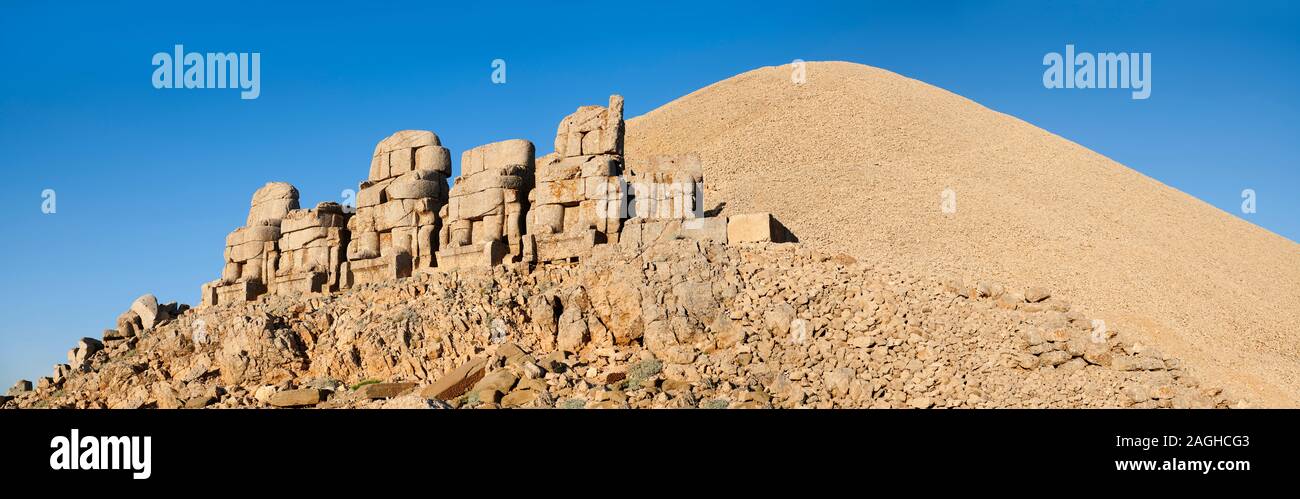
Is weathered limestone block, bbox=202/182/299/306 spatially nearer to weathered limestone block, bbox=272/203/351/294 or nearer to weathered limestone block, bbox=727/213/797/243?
weathered limestone block, bbox=272/203/351/294

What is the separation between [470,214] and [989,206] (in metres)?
17.6

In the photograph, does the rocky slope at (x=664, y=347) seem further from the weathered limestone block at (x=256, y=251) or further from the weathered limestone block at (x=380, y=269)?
the weathered limestone block at (x=256, y=251)

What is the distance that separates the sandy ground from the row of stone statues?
161cm

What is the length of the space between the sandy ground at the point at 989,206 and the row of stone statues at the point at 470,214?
63.5 inches

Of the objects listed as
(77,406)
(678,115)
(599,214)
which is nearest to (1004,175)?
(678,115)

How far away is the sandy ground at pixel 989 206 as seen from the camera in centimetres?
2625

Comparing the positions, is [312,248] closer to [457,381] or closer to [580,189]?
[580,189]

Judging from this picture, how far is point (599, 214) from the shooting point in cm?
1942

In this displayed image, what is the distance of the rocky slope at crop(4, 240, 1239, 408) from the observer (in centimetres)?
1439

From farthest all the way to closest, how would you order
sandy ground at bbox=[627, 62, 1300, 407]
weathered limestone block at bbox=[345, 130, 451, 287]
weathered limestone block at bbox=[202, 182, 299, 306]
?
sandy ground at bbox=[627, 62, 1300, 407]
weathered limestone block at bbox=[202, 182, 299, 306]
weathered limestone block at bbox=[345, 130, 451, 287]

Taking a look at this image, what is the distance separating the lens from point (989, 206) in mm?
32875

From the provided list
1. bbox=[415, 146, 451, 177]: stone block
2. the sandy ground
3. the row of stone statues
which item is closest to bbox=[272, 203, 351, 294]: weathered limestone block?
the row of stone statues

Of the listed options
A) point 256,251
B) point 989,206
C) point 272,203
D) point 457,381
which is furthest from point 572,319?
point 989,206
